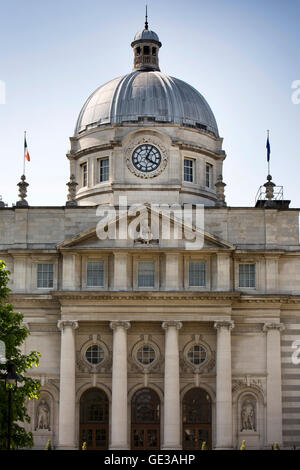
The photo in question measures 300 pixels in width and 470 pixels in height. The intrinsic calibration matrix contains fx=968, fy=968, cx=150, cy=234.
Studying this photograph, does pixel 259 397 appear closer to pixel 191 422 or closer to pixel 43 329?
pixel 191 422

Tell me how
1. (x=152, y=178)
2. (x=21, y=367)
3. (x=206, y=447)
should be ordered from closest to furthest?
(x=21, y=367)
(x=206, y=447)
(x=152, y=178)

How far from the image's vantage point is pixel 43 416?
61.3 metres

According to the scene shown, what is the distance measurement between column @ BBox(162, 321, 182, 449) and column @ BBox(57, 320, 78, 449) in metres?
5.80

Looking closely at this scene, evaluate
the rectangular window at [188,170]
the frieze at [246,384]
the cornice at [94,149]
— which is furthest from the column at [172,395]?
the cornice at [94,149]

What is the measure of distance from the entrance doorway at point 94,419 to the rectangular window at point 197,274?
9168 mm

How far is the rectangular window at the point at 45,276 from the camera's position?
208 feet

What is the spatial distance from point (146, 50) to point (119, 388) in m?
29.8

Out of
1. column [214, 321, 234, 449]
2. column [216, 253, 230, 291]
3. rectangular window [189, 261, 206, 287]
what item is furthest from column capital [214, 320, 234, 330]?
rectangular window [189, 261, 206, 287]

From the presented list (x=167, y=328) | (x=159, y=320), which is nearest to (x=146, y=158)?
(x=159, y=320)

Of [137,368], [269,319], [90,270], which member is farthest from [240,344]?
[90,270]

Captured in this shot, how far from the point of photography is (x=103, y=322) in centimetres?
6191

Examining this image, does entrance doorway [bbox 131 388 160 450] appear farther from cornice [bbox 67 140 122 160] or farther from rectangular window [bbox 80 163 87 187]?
cornice [bbox 67 140 122 160]

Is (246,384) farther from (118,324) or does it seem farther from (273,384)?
(118,324)

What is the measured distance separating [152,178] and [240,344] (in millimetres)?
13934
